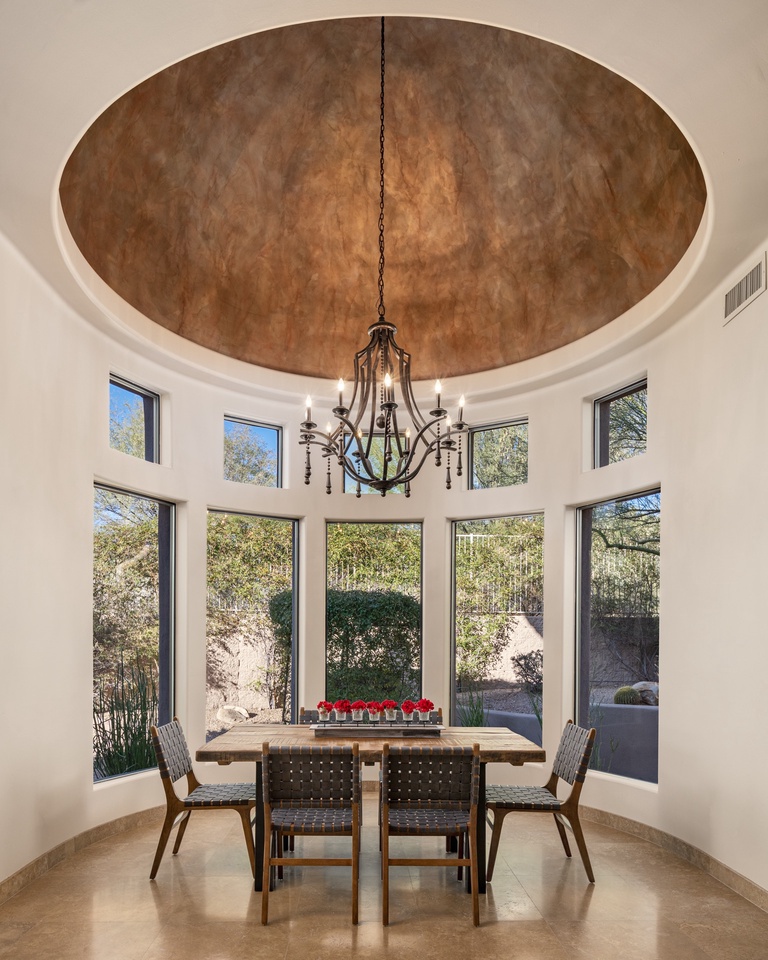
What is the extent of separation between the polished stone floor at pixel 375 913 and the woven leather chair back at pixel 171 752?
24.0 inches

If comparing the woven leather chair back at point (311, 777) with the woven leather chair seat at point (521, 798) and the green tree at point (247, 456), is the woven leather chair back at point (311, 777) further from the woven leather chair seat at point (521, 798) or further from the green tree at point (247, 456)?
the green tree at point (247, 456)

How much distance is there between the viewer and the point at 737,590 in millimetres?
4824

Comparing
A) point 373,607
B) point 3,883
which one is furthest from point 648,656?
point 3,883

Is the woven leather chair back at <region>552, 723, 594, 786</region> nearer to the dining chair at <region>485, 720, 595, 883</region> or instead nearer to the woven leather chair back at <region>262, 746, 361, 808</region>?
the dining chair at <region>485, 720, 595, 883</region>

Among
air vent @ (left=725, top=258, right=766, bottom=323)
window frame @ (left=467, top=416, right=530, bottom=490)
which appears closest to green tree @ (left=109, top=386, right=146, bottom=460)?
window frame @ (left=467, top=416, right=530, bottom=490)

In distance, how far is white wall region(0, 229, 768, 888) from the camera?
464cm

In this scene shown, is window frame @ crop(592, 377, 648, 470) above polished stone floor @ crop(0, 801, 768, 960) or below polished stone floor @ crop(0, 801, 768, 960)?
above

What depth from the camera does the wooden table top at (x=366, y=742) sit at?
4.69 m

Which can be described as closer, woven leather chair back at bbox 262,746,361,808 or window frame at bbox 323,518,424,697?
woven leather chair back at bbox 262,746,361,808

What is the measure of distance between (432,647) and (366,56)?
17.1 ft

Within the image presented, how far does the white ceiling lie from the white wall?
91 centimetres

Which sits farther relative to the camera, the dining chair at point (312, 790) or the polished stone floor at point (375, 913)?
the dining chair at point (312, 790)

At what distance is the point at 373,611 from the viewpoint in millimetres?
7762

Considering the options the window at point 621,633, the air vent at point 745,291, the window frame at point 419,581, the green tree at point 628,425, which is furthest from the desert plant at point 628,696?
the air vent at point 745,291
